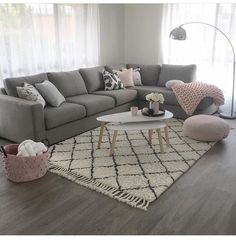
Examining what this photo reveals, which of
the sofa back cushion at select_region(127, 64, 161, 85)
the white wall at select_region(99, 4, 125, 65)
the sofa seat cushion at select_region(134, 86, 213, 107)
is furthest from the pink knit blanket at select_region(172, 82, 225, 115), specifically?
the white wall at select_region(99, 4, 125, 65)

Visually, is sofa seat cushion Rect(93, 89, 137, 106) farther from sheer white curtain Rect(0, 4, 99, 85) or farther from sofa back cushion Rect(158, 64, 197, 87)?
sheer white curtain Rect(0, 4, 99, 85)

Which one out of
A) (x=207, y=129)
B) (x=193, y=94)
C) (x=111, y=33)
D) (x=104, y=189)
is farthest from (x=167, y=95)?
(x=104, y=189)

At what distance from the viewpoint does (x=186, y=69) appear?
4.87 metres

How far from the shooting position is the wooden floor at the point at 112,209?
Result: 1.96 m

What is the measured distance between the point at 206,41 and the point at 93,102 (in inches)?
98.2

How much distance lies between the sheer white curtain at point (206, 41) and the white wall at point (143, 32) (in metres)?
0.21

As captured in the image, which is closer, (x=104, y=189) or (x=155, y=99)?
(x=104, y=189)

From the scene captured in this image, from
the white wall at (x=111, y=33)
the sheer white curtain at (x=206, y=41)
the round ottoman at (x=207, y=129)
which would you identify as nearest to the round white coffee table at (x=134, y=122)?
the round ottoman at (x=207, y=129)

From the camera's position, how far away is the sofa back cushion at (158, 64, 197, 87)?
4.84m

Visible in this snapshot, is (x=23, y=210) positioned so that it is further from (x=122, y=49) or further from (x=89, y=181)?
(x=122, y=49)

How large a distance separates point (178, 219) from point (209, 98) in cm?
267

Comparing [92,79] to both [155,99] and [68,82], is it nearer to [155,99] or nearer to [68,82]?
[68,82]

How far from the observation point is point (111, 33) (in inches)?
221
